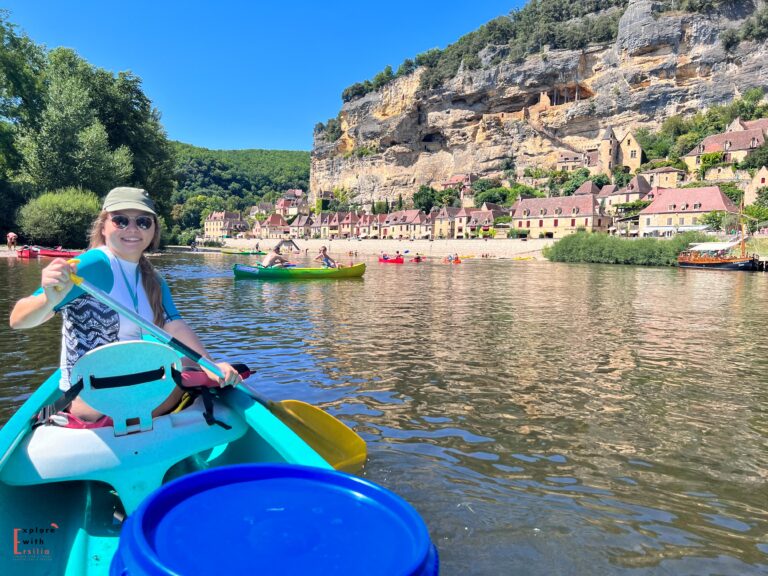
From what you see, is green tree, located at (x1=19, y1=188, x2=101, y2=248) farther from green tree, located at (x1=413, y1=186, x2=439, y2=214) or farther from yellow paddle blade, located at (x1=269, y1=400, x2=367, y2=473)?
green tree, located at (x1=413, y1=186, x2=439, y2=214)

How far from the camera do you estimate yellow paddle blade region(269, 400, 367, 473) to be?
13.3 ft

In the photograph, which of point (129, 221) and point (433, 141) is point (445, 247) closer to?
point (433, 141)

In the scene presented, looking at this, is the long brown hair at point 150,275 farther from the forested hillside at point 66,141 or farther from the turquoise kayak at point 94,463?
the forested hillside at point 66,141

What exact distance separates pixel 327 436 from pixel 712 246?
160 ft

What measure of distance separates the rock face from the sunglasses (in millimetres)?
100791

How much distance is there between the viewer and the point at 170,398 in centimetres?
330

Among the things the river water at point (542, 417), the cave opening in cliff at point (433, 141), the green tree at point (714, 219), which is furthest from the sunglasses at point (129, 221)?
the cave opening in cliff at point (433, 141)

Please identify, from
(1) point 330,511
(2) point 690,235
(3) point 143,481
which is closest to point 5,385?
→ (3) point 143,481

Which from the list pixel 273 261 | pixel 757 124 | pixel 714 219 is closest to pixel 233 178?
pixel 757 124

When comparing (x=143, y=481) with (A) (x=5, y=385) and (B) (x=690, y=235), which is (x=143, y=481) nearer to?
(A) (x=5, y=385)

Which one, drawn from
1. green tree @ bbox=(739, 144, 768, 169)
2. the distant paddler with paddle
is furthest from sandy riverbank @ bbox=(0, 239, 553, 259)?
the distant paddler with paddle

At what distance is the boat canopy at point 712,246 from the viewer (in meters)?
42.9

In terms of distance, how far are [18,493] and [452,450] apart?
3510 mm

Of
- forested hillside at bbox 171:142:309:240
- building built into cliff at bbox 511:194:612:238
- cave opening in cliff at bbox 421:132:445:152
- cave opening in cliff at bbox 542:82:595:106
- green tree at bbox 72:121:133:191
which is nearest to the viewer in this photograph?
green tree at bbox 72:121:133:191
